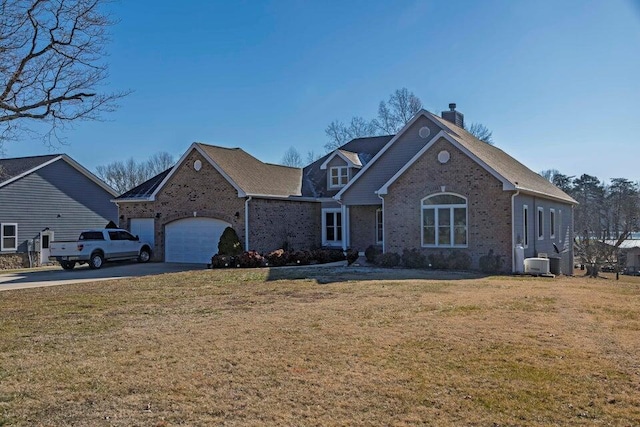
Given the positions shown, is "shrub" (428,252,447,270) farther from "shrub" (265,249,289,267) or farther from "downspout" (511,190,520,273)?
"shrub" (265,249,289,267)

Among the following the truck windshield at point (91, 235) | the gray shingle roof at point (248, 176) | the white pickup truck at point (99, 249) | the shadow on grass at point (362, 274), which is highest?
the gray shingle roof at point (248, 176)

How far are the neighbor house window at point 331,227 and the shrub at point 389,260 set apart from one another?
21.6 feet

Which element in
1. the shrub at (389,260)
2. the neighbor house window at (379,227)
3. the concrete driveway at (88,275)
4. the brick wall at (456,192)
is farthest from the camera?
the neighbor house window at (379,227)

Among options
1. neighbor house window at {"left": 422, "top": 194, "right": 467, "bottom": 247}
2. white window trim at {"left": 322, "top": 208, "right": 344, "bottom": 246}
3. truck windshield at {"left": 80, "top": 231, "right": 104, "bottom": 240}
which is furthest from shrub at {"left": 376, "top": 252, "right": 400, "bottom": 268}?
truck windshield at {"left": 80, "top": 231, "right": 104, "bottom": 240}

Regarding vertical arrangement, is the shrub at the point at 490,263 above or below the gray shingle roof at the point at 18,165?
below

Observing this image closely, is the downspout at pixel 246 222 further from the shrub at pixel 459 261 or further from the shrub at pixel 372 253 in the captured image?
the shrub at pixel 459 261

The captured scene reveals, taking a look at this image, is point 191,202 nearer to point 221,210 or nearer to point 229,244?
point 221,210

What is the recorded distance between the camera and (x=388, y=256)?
22.3 meters

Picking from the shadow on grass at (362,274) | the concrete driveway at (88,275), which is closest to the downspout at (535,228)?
the shadow on grass at (362,274)

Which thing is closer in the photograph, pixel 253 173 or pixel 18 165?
pixel 253 173

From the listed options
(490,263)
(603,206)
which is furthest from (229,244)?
(603,206)

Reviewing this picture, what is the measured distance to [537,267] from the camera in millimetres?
19859

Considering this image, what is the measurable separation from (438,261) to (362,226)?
6330mm

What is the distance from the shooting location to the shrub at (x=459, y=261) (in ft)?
67.9
